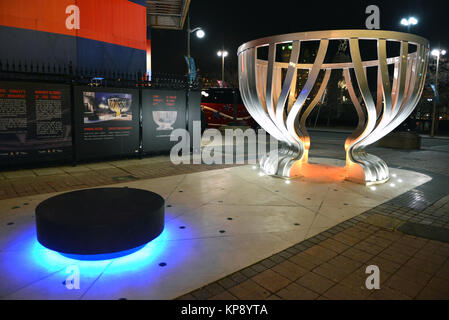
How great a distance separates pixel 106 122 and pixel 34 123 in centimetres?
188

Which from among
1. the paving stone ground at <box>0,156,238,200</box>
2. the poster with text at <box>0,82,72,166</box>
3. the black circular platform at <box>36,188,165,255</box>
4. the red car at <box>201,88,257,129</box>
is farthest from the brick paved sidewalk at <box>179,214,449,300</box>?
the red car at <box>201,88,257,129</box>

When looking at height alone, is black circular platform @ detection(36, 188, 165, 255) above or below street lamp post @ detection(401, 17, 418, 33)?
below

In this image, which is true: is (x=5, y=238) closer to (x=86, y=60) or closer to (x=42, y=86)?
(x=42, y=86)

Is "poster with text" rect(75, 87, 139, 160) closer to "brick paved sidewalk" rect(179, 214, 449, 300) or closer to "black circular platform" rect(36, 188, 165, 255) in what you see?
"black circular platform" rect(36, 188, 165, 255)

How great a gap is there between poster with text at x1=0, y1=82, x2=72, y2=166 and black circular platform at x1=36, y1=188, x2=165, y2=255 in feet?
15.9

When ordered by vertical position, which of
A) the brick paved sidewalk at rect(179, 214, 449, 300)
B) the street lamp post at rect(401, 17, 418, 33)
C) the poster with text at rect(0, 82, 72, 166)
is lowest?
the brick paved sidewalk at rect(179, 214, 449, 300)

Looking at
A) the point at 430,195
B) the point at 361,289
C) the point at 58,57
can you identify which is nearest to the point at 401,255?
the point at 361,289

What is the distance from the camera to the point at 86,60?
1217 cm

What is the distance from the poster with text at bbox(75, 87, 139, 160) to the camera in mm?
9047

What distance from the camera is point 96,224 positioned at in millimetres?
3488

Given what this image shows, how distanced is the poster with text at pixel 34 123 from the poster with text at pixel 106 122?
346 millimetres

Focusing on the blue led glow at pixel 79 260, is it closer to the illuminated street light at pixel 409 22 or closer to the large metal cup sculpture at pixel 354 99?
the large metal cup sculpture at pixel 354 99

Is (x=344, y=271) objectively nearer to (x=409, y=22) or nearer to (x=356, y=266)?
(x=356, y=266)

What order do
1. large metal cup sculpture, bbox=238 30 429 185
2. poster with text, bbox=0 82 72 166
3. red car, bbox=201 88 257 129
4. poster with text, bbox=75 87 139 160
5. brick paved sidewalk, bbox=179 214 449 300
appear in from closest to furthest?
brick paved sidewalk, bbox=179 214 449 300, large metal cup sculpture, bbox=238 30 429 185, poster with text, bbox=0 82 72 166, poster with text, bbox=75 87 139 160, red car, bbox=201 88 257 129
